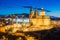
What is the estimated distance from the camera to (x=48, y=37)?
25.2ft

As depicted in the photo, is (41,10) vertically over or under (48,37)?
over

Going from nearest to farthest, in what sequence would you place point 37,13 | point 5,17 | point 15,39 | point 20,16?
point 15,39
point 37,13
point 5,17
point 20,16

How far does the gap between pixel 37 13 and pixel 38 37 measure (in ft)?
33.6

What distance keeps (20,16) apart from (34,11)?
5.50 m

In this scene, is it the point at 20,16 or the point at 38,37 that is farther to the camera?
the point at 20,16

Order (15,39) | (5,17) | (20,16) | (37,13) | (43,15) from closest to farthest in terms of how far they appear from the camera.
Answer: (15,39)
(43,15)
(37,13)
(5,17)
(20,16)

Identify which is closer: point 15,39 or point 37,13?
point 15,39

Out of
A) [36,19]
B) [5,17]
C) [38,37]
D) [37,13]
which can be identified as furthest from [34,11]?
[38,37]

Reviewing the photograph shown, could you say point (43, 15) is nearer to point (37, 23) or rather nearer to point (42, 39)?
point (37, 23)

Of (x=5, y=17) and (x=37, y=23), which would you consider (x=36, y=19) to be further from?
(x=5, y=17)

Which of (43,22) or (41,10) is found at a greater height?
(41,10)

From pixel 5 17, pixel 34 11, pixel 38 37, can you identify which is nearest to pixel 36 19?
pixel 34 11

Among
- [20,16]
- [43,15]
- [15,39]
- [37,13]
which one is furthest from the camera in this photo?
[20,16]

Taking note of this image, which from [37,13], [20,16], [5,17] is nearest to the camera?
[37,13]
